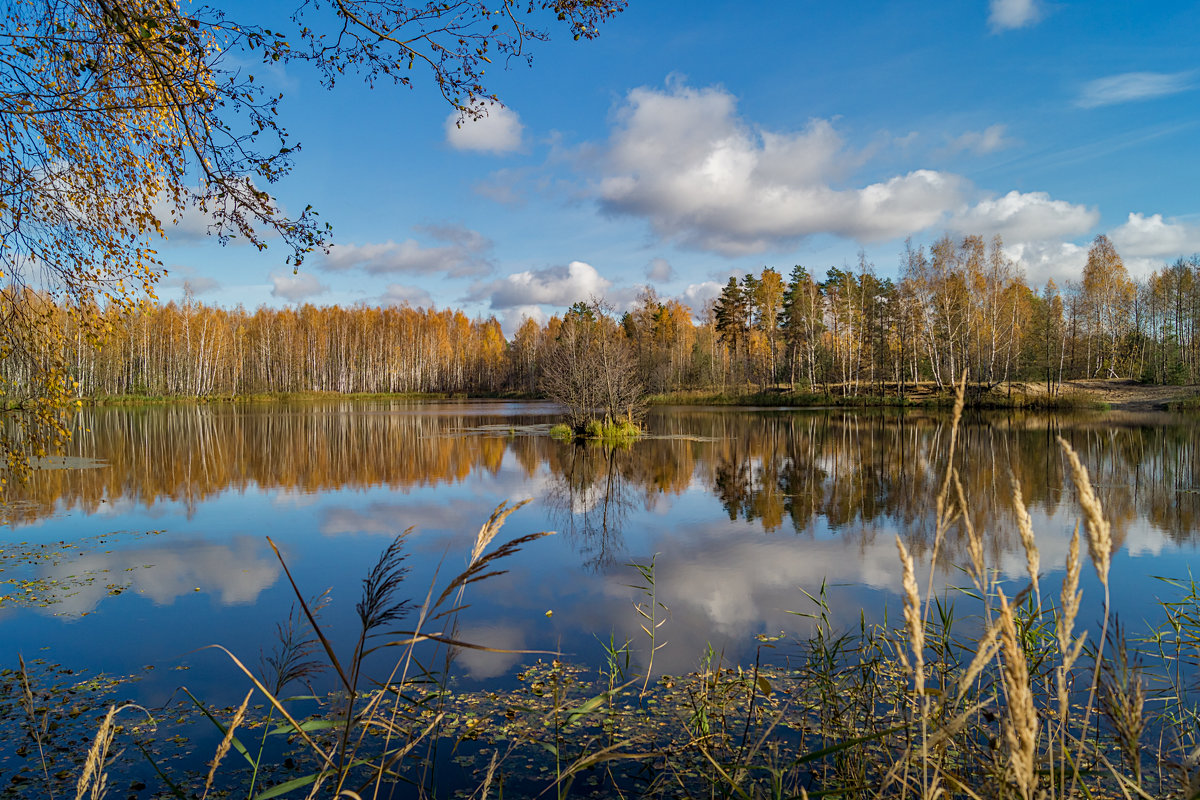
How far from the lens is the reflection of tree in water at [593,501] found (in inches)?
418

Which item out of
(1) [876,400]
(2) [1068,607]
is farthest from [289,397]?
(2) [1068,607]

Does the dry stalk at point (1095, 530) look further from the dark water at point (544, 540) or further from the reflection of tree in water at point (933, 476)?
the reflection of tree in water at point (933, 476)

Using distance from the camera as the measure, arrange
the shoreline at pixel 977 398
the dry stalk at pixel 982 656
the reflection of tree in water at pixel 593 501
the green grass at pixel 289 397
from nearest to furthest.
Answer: the dry stalk at pixel 982 656 < the reflection of tree in water at pixel 593 501 < the shoreline at pixel 977 398 < the green grass at pixel 289 397

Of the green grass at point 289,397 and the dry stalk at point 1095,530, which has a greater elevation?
the dry stalk at point 1095,530

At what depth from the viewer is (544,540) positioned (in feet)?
37.4

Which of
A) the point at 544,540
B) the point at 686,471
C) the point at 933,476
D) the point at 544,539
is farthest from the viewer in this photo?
the point at 686,471

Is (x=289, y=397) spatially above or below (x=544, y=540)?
above

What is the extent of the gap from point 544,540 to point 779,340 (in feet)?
172

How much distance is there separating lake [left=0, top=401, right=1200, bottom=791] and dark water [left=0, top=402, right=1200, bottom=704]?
5 cm

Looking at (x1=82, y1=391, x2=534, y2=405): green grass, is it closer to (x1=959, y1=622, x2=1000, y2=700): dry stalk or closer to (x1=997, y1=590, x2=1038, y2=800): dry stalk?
(x1=959, y1=622, x2=1000, y2=700): dry stalk

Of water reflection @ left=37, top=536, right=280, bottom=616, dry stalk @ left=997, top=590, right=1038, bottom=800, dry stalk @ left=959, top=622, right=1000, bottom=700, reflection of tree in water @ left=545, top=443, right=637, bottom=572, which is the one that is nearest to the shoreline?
reflection of tree in water @ left=545, top=443, right=637, bottom=572

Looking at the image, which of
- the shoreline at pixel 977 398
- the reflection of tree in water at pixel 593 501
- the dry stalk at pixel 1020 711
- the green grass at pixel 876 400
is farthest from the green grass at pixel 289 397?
the dry stalk at pixel 1020 711

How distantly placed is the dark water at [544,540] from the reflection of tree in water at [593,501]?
8cm

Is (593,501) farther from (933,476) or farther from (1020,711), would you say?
(1020,711)
